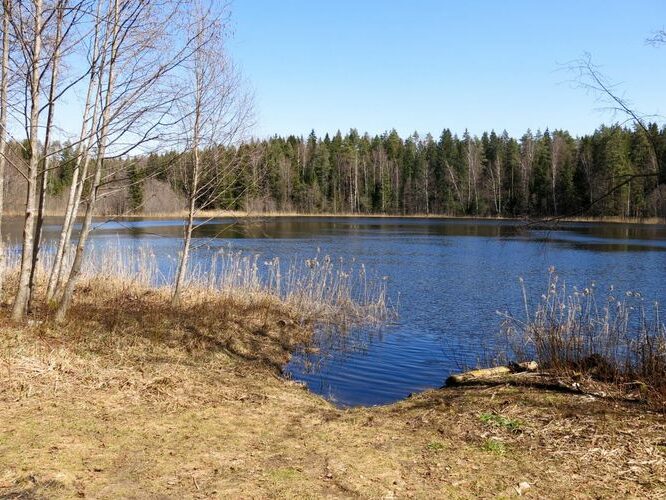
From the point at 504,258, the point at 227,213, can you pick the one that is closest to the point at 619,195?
the point at 504,258

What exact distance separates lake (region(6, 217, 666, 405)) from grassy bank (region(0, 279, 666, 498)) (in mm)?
2057

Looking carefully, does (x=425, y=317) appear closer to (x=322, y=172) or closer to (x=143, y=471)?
(x=143, y=471)

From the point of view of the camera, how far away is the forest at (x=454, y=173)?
61.5 metres

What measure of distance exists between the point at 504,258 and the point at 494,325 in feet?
49.8

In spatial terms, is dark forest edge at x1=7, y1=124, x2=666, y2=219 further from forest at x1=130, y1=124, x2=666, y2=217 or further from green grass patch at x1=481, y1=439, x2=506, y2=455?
green grass patch at x1=481, y1=439, x2=506, y2=455

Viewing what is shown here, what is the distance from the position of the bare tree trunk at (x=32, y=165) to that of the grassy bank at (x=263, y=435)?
16.6 inches

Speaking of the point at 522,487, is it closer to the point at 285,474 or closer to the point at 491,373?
the point at 285,474

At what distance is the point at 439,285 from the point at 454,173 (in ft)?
207

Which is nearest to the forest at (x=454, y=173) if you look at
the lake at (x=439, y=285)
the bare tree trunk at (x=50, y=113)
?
the lake at (x=439, y=285)

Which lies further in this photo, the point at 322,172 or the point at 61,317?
the point at 322,172

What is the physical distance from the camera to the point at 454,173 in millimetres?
80562

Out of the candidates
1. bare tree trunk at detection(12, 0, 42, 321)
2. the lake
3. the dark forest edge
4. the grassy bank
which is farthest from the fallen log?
the dark forest edge

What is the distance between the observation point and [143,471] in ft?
13.4

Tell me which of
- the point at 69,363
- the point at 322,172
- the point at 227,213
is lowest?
the point at 69,363
